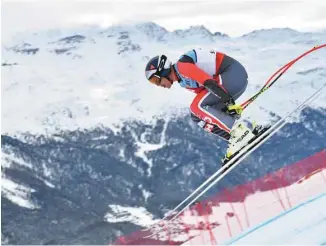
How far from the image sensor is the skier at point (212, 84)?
35.7 ft

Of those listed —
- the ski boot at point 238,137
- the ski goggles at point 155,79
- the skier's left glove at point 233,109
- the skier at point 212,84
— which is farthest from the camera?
the ski boot at point 238,137

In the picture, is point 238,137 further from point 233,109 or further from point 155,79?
point 155,79

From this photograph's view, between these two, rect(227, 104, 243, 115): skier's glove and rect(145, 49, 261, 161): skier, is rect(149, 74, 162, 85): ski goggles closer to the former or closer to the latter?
rect(145, 49, 261, 161): skier

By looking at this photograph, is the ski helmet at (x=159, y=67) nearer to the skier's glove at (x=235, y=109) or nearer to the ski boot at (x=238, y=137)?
the skier's glove at (x=235, y=109)

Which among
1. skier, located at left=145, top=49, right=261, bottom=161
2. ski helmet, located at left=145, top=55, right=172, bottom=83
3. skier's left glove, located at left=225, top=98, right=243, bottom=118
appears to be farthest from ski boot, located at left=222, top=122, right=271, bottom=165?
ski helmet, located at left=145, top=55, right=172, bottom=83

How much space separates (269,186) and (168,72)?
1907 cm

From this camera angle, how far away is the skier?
10.9 metres

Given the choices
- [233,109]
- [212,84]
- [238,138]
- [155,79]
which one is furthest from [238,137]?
[155,79]

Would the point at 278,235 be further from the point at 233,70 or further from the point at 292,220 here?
the point at 233,70

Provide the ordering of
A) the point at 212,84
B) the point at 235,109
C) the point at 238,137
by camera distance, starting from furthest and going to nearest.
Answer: the point at 238,137 → the point at 235,109 → the point at 212,84

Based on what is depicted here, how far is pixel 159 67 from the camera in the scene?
11.0 metres

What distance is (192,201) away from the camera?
12359 millimetres

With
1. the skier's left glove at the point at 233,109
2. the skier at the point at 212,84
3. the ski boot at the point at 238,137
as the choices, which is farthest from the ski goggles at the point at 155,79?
the ski boot at the point at 238,137

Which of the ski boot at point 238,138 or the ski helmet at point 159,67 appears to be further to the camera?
the ski boot at point 238,138
